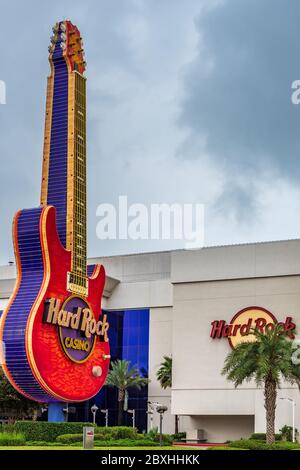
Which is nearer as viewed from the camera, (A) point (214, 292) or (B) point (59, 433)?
(B) point (59, 433)

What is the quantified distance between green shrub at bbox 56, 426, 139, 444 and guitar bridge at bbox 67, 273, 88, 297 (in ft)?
29.1

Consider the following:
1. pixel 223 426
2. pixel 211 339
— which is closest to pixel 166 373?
pixel 223 426

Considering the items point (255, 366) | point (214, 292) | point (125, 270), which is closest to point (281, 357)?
Answer: point (255, 366)

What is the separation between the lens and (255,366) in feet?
163

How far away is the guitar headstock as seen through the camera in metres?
58.3

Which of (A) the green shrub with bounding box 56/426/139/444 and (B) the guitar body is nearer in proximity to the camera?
(A) the green shrub with bounding box 56/426/139/444

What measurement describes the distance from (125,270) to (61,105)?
127ft

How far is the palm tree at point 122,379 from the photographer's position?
80.1 metres

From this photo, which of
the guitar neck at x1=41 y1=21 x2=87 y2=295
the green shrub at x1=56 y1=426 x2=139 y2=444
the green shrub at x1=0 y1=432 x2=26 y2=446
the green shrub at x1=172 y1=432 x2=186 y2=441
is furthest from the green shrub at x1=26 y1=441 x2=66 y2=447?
the green shrub at x1=172 y1=432 x2=186 y2=441

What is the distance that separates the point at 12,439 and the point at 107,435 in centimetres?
740

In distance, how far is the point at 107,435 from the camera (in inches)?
2031

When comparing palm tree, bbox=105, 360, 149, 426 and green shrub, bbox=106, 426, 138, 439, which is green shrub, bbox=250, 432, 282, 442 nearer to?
green shrub, bbox=106, 426, 138, 439

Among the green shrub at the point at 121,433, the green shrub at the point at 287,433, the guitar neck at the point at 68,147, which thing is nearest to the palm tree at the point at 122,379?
the green shrub at the point at 287,433
